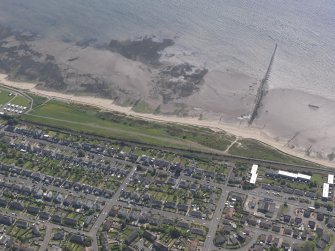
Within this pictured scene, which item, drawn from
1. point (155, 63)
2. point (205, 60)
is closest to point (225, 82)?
point (205, 60)

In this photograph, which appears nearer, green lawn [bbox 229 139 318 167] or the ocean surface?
green lawn [bbox 229 139 318 167]

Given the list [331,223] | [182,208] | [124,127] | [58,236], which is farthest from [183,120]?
[58,236]

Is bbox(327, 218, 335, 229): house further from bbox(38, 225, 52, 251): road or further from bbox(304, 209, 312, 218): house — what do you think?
bbox(38, 225, 52, 251): road

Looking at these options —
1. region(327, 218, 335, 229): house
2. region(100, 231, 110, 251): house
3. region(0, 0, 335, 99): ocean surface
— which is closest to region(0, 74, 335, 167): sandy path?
region(327, 218, 335, 229): house

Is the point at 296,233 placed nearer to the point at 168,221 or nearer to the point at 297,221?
the point at 297,221

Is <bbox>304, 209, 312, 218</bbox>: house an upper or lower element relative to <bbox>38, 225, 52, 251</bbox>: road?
upper

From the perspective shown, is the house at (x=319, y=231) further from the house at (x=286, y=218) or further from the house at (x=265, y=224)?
the house at (x=265, y=224)

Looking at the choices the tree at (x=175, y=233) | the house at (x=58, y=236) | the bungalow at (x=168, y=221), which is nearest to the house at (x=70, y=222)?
the house at (x=58, y=236)
